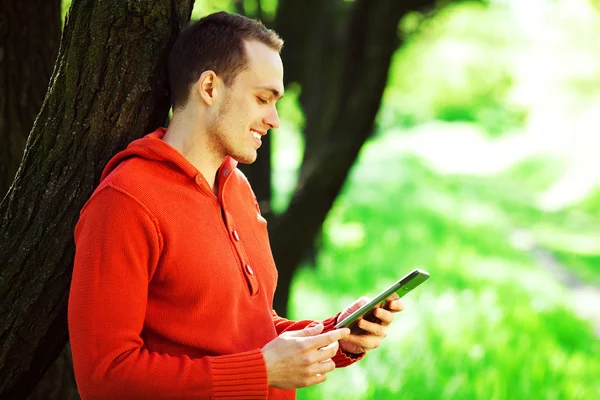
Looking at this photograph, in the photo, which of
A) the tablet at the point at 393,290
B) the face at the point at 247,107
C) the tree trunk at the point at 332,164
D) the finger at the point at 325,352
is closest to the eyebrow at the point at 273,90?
the face at the point at 247,107

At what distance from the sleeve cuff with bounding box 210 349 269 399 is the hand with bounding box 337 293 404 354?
47cm

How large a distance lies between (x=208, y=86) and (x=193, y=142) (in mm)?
169

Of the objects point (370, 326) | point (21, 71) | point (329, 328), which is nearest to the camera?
point (370, 326)

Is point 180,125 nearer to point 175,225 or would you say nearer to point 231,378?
point 175,225

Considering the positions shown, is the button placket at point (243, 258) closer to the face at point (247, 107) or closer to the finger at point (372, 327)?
the face at point (247, 107)

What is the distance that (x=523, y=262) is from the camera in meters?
11.4

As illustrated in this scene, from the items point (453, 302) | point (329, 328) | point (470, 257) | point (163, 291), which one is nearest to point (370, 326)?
point (329, 328)

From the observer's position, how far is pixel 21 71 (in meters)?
3.65

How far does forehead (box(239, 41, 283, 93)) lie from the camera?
8.27 ft

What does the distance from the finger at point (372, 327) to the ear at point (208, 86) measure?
31.2 inches

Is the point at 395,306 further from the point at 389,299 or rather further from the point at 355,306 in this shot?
the point at 355,306

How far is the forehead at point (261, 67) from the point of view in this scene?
2520 millimetres

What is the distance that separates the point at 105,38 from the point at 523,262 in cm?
946

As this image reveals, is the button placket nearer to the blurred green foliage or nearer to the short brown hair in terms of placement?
the short brown hair
